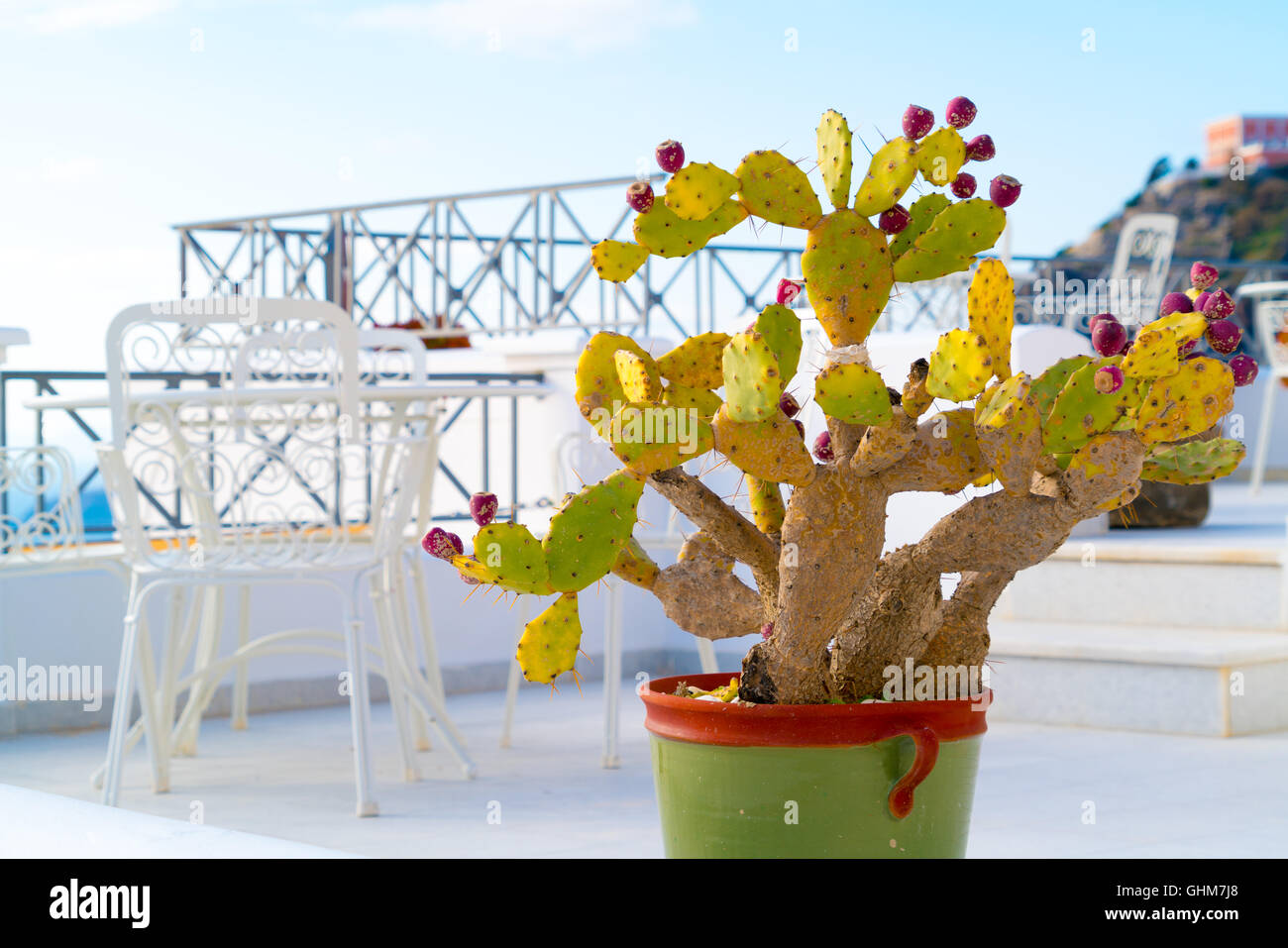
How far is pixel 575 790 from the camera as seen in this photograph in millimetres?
2963

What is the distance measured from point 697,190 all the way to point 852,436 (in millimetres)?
300

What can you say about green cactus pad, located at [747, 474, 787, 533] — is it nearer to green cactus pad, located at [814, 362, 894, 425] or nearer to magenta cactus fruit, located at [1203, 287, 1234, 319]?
green cactus pad, located at [814, 362, 894, 425]

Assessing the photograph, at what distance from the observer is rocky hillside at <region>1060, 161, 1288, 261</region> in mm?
26969

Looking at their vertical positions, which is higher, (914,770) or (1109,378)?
(1109,378)

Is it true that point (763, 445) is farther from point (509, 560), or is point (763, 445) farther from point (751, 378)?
point (509, 560)

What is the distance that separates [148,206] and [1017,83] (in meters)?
11.3

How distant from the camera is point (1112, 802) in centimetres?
274

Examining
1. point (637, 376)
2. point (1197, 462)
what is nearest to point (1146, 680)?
point (1197, 462)

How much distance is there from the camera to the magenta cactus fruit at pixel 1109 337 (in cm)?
133

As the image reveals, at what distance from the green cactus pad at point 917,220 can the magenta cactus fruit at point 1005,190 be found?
0.09 metres

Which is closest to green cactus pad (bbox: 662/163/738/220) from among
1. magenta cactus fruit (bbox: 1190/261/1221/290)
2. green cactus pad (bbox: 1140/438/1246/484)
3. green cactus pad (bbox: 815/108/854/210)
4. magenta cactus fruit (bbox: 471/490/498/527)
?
green cactus pad (bbox: 815/108/854/210)

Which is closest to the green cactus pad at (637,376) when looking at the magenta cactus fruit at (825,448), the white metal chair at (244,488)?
the magenta cactus fruit at (825,448)

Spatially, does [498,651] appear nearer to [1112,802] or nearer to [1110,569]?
[1110,569]
